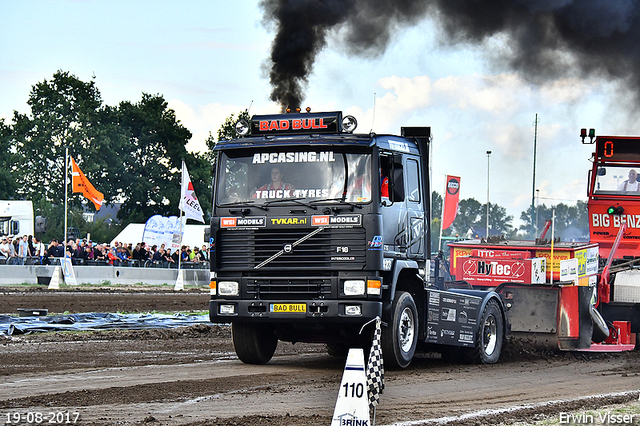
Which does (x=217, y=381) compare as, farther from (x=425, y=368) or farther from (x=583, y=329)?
(x=583, y=329)

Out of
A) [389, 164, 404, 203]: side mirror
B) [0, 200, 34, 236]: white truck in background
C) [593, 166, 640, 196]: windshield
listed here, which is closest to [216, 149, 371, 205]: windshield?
[389, 164, 404, 203]: side mirror

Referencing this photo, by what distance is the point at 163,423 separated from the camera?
24.2 ft

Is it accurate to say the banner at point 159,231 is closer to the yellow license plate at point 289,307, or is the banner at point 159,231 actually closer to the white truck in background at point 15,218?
the white truck in background at point 15,218

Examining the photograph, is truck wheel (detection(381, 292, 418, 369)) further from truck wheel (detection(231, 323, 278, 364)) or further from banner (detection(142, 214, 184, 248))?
banner (detection(142, 214, 184, 248))

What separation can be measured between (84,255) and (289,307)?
24596mm

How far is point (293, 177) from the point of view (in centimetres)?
1130

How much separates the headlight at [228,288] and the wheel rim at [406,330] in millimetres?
2215

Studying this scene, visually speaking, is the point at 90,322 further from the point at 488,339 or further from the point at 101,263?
the point at 101,263

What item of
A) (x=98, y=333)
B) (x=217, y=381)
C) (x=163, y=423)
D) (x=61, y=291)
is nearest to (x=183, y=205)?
(x=61, y=291)

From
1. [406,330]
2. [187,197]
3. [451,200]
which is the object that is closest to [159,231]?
[187,197]

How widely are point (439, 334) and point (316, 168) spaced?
3.05m

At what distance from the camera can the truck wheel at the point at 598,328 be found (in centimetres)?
1422

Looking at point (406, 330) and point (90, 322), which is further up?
point (406, 330)

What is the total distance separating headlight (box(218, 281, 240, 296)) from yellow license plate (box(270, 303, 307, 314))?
53 cm
